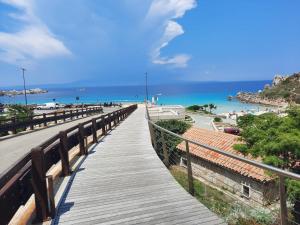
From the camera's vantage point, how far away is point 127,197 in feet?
20.7

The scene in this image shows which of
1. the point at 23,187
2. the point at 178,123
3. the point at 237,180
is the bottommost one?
the point at 237,180

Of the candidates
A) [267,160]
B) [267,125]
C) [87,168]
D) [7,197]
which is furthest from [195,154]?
[7,197]

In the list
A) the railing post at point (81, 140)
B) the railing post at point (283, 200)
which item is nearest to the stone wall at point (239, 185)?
the railing post at point (81, 140)

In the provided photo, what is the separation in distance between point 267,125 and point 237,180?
269 inches

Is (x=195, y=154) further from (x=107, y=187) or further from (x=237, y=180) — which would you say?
(x=107, y=187)

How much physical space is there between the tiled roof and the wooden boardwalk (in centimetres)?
941

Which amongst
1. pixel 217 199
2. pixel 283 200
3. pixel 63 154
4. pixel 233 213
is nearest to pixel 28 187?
pixel 63 154

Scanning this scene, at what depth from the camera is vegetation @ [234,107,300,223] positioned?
11734 mm

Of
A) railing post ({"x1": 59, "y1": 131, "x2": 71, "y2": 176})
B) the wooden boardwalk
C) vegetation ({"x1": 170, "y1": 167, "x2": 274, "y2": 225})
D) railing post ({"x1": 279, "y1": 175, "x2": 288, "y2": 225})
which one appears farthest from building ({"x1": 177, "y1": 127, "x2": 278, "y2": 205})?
railing post ({"x1": 279, "y1": 175, "x2": 288, "y2": 225})

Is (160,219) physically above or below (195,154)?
above

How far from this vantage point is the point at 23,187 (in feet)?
16.4

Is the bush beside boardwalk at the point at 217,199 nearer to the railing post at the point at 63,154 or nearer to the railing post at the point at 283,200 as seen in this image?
the railing post at the point at 283,200

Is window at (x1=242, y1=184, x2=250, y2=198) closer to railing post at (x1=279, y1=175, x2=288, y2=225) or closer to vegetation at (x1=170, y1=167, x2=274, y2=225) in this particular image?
vegetation at (x1=170, y1=167, x2=274, y2=225)

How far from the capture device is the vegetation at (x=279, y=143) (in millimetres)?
11734
